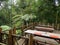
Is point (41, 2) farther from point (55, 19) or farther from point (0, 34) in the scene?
point (0, 34)

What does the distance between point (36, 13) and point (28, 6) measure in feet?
3.40

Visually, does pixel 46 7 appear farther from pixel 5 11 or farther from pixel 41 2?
pixel 5 11

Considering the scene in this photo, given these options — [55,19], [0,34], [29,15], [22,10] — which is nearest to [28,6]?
[22,10]

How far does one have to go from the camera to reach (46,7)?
9.98 meters

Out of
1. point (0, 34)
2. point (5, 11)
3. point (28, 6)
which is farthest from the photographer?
point (5, 11)

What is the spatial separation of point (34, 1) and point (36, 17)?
118 cm

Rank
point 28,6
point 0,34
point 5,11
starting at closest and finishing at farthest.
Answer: point 0,34 < point 28,6 < point 5,11

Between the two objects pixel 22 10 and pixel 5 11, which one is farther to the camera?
pixel 5 11

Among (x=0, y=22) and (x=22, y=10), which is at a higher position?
(x=22, y=10)

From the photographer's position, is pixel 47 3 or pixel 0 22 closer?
pixel 47 3

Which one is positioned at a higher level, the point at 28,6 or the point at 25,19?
the point at 28,6

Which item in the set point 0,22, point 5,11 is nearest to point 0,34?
point 0,22

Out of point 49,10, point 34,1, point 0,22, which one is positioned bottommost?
point 0,22

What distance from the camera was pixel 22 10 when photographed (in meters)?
11.2
